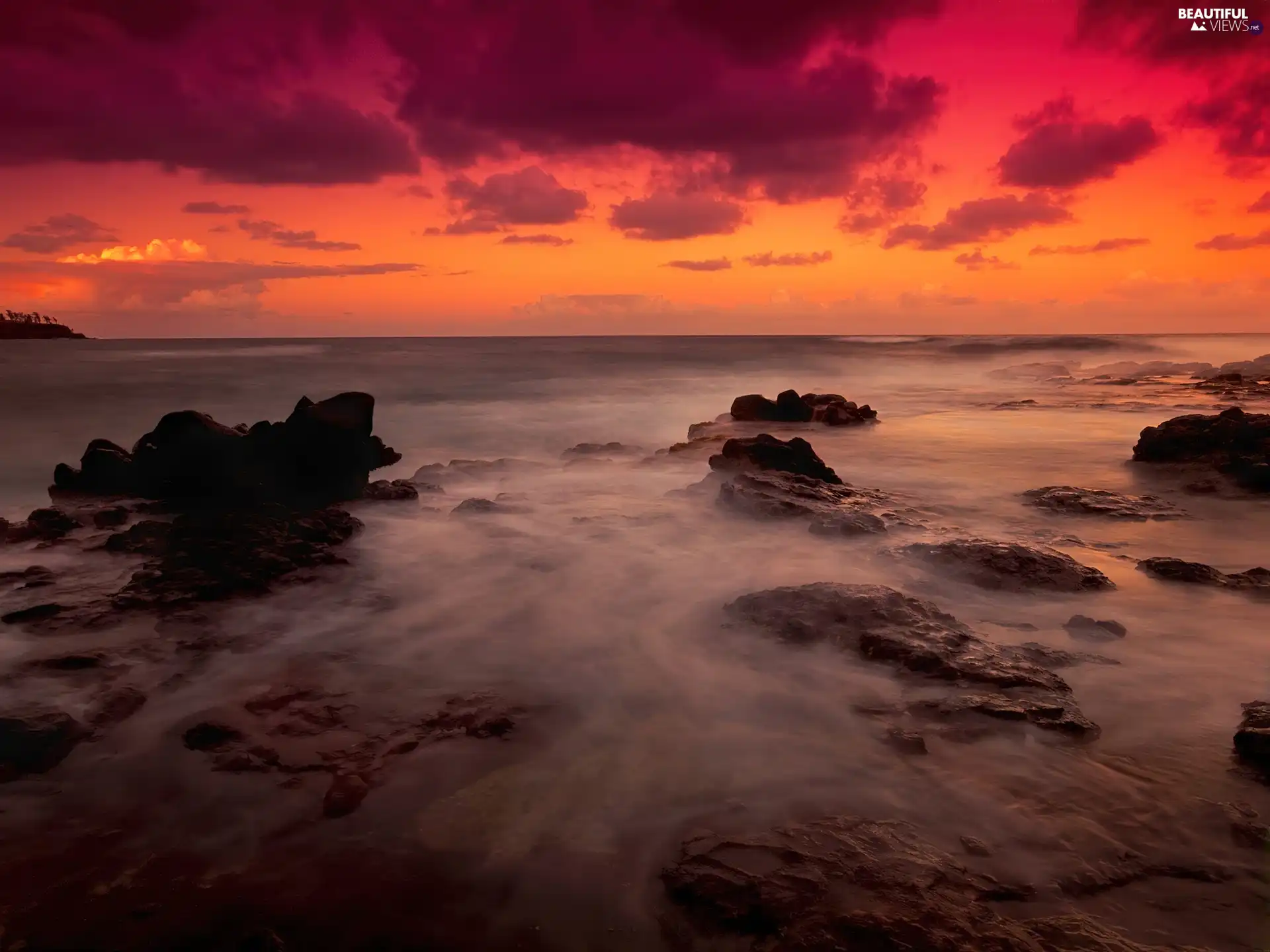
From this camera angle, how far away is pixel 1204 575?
23.9 feet

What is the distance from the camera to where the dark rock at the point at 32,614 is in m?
6.21

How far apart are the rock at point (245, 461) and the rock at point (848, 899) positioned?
8.28m

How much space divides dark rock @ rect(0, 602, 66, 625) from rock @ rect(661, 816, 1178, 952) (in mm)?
6082

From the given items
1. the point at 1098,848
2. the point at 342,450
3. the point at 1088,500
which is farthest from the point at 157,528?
the point at 1088,500

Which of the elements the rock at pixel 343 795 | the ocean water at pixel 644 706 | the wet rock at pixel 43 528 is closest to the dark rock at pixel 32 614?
the ocean water at pixel 644 706

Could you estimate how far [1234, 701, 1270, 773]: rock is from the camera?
13.2 feet

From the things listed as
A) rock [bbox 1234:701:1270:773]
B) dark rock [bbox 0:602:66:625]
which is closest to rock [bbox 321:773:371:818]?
dark rock [bbox 0:602:66:625]

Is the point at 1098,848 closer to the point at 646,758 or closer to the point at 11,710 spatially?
the point at 646,758

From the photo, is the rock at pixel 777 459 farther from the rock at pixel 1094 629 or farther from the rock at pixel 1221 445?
the rock at pixel 1221 445

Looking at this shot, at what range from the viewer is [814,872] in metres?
3.27

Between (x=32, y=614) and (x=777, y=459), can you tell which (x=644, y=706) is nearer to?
(x=32, y=614)

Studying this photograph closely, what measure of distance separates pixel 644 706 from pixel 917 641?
218cm

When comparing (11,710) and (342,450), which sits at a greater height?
(342,450)

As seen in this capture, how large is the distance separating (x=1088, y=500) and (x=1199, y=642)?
5434 mm
